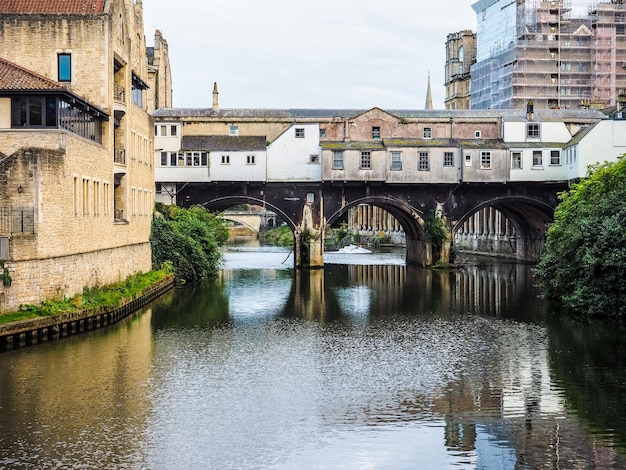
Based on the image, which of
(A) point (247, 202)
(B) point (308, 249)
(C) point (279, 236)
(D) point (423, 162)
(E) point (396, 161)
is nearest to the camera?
(E) point (396, 161)

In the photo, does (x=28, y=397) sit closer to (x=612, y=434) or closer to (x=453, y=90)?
(x=612, y=434)

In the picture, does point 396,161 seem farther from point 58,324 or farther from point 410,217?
point 58,324

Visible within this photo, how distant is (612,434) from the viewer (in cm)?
2095

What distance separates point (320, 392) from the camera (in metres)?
25.2

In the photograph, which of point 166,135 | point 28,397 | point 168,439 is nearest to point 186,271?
point 166,135

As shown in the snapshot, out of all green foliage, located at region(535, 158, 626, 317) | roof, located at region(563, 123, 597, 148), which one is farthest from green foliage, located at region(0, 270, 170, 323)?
roof, located at region(563, 123, 597, 148)

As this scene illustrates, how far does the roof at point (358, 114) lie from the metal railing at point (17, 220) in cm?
3601

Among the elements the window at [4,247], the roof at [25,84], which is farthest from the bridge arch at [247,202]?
the window at [4,247]

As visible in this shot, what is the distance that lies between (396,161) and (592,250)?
95.3 ft

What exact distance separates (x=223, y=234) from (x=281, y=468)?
50.3 metres

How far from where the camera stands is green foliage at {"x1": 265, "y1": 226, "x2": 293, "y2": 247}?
380ft

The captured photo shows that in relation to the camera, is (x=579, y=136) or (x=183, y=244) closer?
(x=183, y=244)

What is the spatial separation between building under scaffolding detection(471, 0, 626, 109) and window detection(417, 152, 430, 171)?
31.6m

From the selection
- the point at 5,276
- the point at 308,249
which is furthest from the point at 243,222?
the point at 5,276
